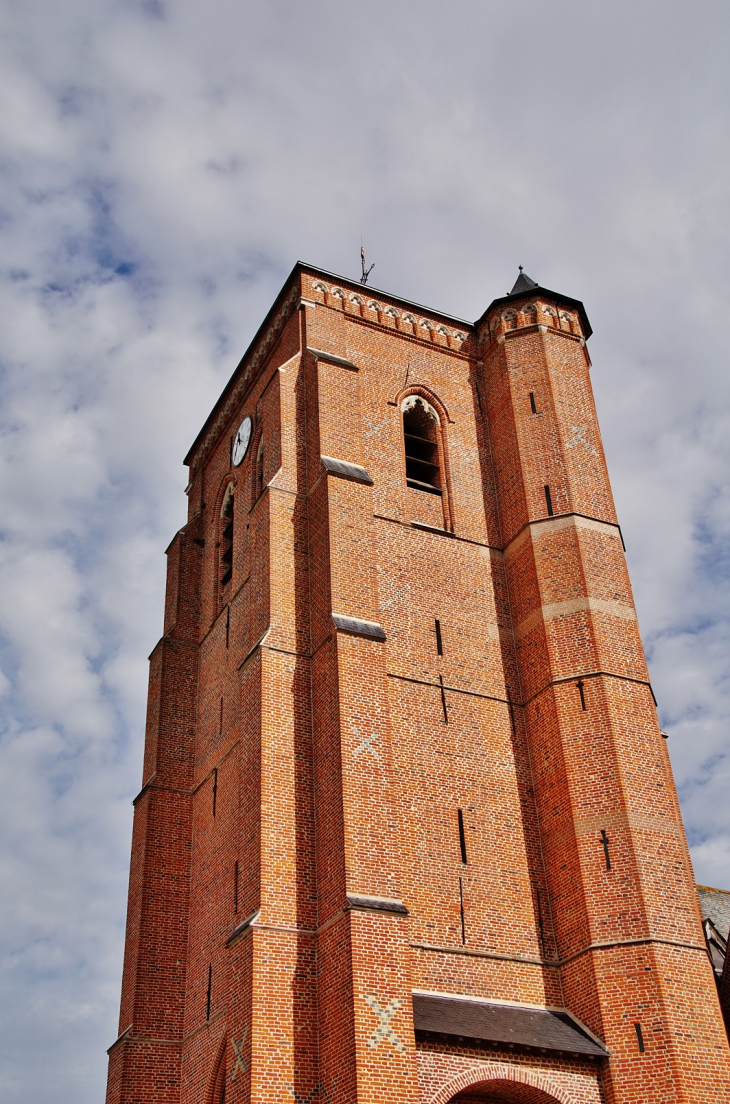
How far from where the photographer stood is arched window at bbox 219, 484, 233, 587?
2600 centimetres

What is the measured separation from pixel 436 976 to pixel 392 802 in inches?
108

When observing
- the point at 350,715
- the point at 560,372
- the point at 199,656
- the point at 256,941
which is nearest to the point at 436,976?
the point at 256,941

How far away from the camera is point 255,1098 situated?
15102 mm

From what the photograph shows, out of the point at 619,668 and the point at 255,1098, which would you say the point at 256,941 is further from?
the point at 619,668

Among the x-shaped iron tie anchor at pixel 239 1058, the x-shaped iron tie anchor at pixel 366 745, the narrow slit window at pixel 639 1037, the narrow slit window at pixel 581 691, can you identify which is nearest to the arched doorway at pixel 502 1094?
the narrow slit window at pixel 639 1037

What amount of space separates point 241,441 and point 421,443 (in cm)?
458

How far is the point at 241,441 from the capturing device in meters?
26.5

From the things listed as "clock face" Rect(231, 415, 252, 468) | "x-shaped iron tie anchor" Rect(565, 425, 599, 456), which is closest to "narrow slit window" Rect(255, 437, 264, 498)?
"clock face" Rect(231, 415, 252, 468)

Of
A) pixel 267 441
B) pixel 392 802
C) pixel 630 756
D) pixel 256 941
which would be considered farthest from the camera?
pixel 267 441

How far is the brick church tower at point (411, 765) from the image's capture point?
16156mm

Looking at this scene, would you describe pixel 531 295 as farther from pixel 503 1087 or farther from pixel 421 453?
pixel 503 1087

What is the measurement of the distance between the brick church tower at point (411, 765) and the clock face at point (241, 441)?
10 cm

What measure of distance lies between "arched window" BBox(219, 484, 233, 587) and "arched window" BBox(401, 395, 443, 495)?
4835 millimetres

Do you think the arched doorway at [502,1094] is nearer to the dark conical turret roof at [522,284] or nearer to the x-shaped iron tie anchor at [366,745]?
the x-shaped iron tie anchor at [366,745]
